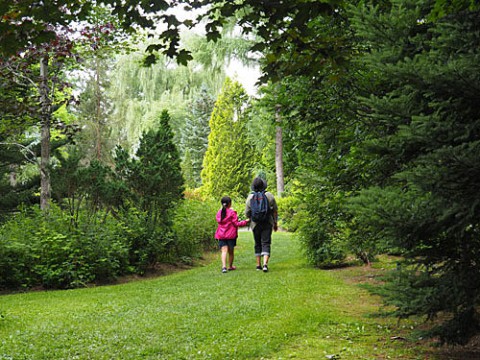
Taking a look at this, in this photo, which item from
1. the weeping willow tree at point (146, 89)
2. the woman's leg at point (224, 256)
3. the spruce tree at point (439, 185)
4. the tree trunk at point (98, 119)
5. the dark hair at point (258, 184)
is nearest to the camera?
the spruce tree at point (439, 185)

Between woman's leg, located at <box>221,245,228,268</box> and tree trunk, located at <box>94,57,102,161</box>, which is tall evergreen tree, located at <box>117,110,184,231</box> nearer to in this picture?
woman's leg, located at <box>221,245,228,268</box>

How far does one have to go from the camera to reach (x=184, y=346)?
471 cm

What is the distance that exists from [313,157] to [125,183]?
492 cm

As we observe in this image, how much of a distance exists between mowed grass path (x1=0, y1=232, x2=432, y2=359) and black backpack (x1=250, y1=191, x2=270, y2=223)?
159cm

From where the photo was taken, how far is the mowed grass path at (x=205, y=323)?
457 centimetres

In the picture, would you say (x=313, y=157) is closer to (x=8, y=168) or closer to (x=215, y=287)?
(x=215, y=287)

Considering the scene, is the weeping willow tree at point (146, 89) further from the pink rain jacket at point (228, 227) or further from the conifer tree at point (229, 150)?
the pink rain jacket at point (228, 227)

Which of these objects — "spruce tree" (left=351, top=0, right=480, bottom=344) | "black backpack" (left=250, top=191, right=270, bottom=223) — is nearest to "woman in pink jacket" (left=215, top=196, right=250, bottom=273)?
"black backpack" (left=250, top=191, right=270, bottom=223)

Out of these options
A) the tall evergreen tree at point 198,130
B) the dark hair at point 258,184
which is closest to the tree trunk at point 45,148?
the dark hair at point 258,184

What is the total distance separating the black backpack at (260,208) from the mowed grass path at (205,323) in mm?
1593

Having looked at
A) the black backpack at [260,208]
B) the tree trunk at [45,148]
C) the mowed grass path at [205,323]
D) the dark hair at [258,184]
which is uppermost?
the tree trunk at [45,148]

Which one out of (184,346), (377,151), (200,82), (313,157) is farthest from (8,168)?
(200,82)

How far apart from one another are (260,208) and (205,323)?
460 centimetres

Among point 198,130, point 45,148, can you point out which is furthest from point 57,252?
point 198,130
